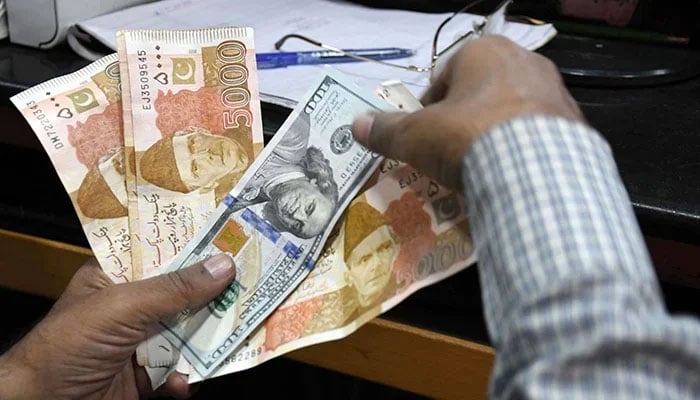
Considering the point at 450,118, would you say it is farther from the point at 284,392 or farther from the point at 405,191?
the point at 284,392

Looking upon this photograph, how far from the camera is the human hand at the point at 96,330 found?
0.62 metres

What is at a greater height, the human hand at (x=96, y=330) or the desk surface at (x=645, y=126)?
the desk surface at (x=645, y=126)

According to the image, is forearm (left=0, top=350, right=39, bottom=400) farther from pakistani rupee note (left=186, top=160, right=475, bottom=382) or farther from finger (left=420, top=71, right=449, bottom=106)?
finger (left=420, top=71, right=449, bottom=106)

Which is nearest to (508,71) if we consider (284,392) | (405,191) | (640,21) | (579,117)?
(579,117)

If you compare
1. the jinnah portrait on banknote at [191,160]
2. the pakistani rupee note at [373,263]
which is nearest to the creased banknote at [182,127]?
the jinnah portrait on banknote at [191,160]

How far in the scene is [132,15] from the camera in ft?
2.97

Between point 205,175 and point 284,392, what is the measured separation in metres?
0.44

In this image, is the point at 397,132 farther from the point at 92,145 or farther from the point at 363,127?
the point at 92,145

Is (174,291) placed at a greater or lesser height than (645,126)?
lesser

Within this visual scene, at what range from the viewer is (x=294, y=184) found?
0.66 meters

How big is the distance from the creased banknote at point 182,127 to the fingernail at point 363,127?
13 cm

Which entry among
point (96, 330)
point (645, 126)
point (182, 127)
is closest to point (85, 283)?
point (96, 330)

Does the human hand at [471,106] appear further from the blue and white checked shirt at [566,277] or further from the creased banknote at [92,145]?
the creased banknote at [92,145]

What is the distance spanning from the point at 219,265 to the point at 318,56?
0.93 ft
